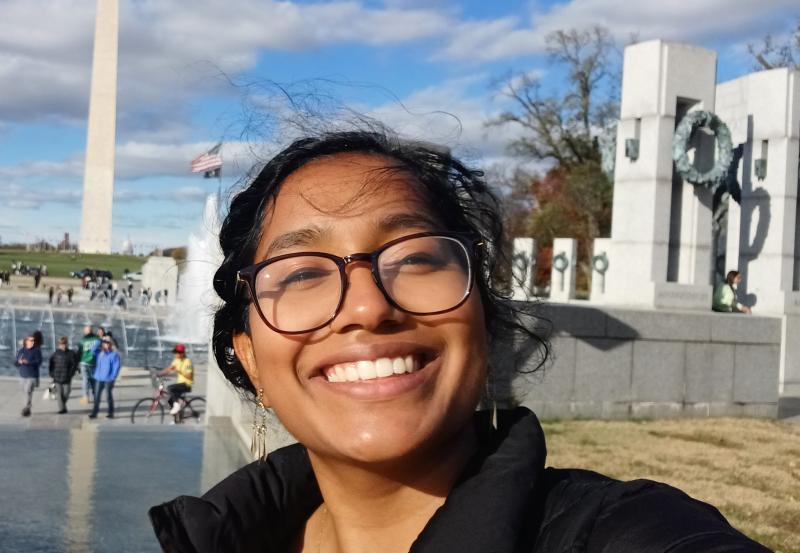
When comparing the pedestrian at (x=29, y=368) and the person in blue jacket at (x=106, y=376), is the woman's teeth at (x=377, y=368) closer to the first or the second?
the person in blue jacket at (x=106, y=376)

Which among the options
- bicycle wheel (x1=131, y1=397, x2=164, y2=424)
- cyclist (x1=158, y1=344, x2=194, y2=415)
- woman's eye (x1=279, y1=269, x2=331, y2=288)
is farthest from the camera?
bicycle wheel (x1=131, y1=397, x2=164, y2=424)

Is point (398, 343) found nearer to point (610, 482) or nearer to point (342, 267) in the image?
point (342, 267)

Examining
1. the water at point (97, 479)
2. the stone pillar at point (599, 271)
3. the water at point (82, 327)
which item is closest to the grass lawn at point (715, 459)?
the water at point (97, 479)

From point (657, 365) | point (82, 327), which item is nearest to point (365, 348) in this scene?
point (657, 365)

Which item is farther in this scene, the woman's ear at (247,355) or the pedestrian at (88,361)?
the pedestrian at (88,361)

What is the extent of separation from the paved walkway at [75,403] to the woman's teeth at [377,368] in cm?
954

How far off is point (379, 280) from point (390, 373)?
18cm

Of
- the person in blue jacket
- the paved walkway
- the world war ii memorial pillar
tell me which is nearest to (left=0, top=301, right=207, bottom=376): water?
the paved walkway

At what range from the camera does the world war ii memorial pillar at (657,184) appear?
47.8ft

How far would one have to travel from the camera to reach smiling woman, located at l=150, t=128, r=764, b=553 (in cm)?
145

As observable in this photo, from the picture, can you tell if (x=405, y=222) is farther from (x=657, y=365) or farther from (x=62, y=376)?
(x=62, y=376)

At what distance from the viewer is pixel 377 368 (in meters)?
1.56

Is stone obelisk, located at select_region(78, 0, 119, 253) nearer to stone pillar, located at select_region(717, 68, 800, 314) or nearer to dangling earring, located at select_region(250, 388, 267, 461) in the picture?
stone pillar, located at select_region(717, 68, 800, 314)

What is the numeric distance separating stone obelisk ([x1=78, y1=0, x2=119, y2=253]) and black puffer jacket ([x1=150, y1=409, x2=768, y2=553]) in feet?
197
